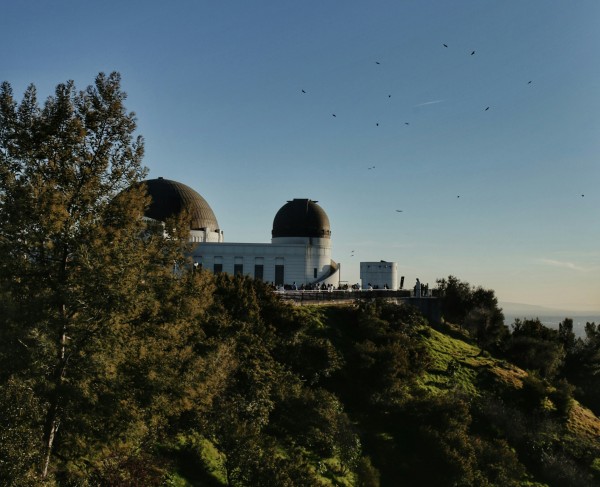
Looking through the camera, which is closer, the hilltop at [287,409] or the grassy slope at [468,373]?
the hilltop at [287,409]

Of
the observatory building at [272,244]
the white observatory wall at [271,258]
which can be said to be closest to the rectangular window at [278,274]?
the observatory building at [272,244]

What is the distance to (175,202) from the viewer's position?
63.2m

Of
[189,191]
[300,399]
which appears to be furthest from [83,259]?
[189,191]

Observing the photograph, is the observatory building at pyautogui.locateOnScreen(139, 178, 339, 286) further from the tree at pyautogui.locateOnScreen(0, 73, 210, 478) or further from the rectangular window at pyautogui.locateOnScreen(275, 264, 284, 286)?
the tree at pyautogui.locateOnScreen(0, 73, 210, 478)

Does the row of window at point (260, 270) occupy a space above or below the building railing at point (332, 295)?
above

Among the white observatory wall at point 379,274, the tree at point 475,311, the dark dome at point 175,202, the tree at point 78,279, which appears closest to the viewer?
the tree at point 78,279

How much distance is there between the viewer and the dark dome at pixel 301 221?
220ft

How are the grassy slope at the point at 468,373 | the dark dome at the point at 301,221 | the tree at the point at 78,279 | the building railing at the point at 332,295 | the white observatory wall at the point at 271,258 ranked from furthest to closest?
the dark dome at the point at 301,221, the white observatory wall at the point at 271,258, the building railing at the point at 332,295, the grassy slope at the point at 468,373, the tree at the point at 78,279

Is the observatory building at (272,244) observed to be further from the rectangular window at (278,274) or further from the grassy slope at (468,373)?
the grassy slope at (468,373)

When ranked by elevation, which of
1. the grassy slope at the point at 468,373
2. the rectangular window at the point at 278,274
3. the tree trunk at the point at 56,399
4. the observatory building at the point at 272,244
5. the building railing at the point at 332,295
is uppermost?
the observatory building at the point at 272,244

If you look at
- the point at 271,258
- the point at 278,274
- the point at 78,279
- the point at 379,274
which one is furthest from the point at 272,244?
the point at 78,279

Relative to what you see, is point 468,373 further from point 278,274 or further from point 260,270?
point 260,270

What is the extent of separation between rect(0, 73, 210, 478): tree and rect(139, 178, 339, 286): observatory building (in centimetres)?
4570

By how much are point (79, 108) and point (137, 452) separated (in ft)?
33.7
